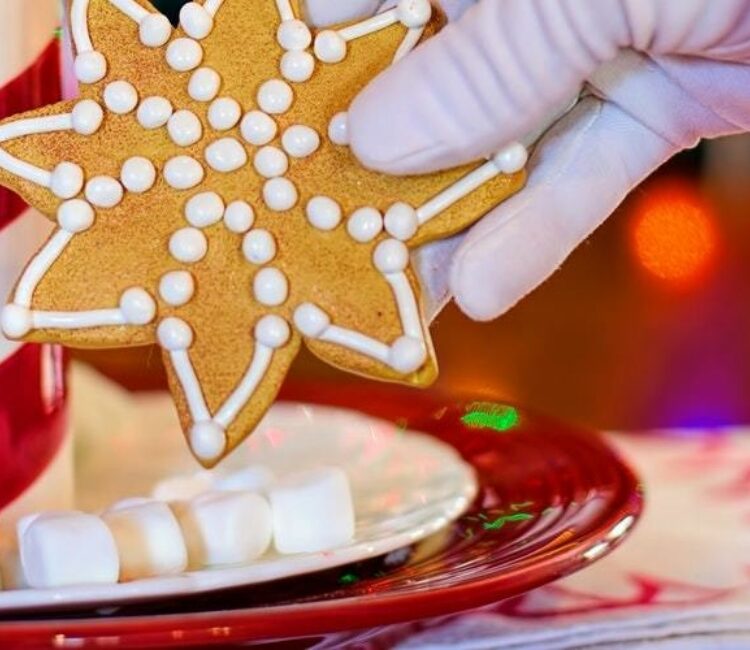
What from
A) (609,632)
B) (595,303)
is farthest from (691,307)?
(609,632)

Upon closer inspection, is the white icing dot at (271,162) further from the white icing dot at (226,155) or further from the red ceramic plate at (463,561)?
the red ceramic plate at (463,561)

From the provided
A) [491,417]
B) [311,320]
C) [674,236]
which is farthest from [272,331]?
[674,236]

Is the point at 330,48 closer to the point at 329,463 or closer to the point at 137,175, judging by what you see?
the point at 137,175

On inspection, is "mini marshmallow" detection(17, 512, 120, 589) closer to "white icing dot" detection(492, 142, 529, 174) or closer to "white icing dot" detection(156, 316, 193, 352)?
"white icing dot" detection(156, 316, 193, 352)

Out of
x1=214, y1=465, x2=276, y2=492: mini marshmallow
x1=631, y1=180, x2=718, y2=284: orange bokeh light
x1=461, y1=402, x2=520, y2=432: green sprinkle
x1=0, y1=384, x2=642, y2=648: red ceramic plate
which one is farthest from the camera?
x1=631, y1=180, x2=718, y2=284: orange bokeh light

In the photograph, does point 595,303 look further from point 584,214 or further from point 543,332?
point 584,214

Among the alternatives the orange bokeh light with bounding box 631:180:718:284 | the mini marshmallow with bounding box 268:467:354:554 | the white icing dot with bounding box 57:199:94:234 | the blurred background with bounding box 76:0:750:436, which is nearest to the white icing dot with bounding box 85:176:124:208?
the white icing dot with bounding box 57:199:94:234
